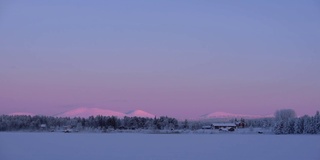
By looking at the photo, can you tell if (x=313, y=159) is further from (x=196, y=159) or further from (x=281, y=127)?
(x=281, y=127)

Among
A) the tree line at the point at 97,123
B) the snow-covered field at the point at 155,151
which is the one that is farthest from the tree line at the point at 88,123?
the snow-covered field at the point at 155,151

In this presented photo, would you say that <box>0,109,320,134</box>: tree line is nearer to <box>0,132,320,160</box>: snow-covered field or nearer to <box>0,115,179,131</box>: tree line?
<box>0,115,179,131</box>: tree line

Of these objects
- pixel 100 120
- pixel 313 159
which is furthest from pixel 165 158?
pixel 100 120

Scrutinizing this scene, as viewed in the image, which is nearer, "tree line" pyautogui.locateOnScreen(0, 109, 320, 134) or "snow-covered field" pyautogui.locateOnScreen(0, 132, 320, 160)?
"snow-covered field" pyautogui.locateOnScreen(0, 132, 320, 160)

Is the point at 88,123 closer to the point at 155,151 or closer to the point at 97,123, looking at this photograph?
the point at 97,123

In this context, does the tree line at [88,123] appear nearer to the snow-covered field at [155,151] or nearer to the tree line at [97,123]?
the tree line at [97,123]

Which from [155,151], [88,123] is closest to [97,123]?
[88,123]

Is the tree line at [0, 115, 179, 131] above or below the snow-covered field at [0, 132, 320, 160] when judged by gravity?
above

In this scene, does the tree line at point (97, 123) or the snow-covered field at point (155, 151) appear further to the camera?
the tree line at point (97, 123)

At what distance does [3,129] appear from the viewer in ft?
306

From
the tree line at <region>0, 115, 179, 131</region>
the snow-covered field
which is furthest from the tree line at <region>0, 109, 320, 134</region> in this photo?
the snow-covered field

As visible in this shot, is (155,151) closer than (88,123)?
Yes

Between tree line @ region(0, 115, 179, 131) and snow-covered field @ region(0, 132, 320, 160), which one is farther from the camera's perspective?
tree line @ region(0, 115, 179, 131)

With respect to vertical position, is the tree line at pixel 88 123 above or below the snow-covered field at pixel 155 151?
above
